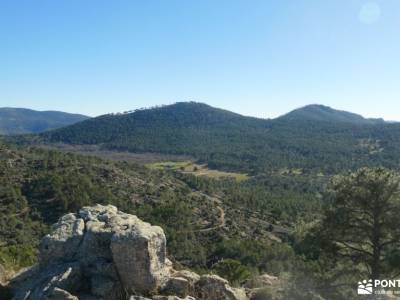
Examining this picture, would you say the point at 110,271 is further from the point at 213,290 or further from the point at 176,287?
the point at 213,290

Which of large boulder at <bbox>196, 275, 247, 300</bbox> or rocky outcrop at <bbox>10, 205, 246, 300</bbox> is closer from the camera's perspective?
rocky outcrop at <bbox>10, 205, 246, 300</bbox>

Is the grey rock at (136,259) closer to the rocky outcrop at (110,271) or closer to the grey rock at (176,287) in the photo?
the rocky outcrop at (110,271)

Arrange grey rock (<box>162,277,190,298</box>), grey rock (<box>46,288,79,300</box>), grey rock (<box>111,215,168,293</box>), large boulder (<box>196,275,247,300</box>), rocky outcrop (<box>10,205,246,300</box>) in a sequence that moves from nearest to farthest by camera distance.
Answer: grey rock (<box>46,288,79,300</box>) → rocky outcrop (<box>10,205,246,300</box>) → grey rock (<box>111,215,168,293</box>) → grey rock (<box>162,277,190,298</box>) → large boulder (<box>196,275,247,300</box>)

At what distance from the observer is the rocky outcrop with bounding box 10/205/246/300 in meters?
15.5

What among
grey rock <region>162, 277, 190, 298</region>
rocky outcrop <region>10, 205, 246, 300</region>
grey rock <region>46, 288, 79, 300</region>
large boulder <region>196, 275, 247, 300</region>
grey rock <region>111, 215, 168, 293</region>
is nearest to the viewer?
grey rock <region>46, 288, 79, 300</region>

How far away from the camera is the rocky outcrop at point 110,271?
15.5m

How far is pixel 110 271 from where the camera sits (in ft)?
52.9

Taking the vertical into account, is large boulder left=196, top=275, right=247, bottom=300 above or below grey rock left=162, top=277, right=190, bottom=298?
below

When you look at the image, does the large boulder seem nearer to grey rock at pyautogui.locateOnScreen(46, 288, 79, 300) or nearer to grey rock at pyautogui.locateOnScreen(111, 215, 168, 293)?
grey rock at pyautogui.locateOnScreen(111, 215, 168, 293)

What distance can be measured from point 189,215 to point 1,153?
44.4m

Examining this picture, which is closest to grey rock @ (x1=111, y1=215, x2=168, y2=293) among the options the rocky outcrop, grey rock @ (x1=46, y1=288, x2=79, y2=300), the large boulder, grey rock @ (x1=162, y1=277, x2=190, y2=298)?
the rocky outcrop

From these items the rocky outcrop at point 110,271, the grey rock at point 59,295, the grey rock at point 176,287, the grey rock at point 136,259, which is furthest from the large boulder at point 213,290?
the grey rock at point 59,295

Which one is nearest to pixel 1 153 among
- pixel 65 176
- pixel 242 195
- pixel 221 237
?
pixel 65 176

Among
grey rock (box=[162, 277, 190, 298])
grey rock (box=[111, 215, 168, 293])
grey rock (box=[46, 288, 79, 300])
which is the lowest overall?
grey rock (box=[162, 277, 190, 298])
